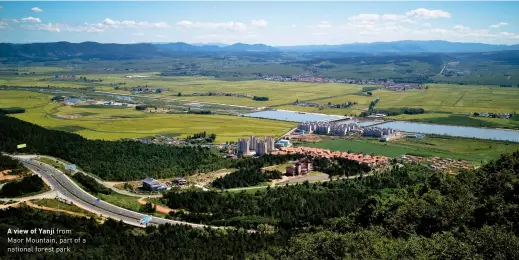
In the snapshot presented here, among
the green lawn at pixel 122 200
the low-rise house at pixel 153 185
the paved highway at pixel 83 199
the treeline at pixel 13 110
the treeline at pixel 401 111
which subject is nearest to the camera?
the paved highway at pixel 83 199

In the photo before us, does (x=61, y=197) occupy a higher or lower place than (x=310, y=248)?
lower

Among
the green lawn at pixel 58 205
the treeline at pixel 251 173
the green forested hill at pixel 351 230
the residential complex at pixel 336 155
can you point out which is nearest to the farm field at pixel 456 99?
the residential complex at pixel 336 155

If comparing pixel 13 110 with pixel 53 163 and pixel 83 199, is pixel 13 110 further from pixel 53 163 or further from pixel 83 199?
pixel 83 199

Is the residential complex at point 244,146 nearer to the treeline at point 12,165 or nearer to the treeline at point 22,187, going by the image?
the treeline at point 12,165

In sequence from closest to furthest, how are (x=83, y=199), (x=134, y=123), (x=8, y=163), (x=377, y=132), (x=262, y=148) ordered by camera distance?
(x=83, y=199) < (x=8, y=163) < (x=262, y=148) < (x=377, y=132) < (x=134, y=123)

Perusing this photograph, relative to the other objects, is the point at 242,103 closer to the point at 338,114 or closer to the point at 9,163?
the point at 338,114

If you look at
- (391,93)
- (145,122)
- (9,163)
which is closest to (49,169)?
(9,163)

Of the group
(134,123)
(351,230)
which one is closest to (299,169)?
(351,230)
